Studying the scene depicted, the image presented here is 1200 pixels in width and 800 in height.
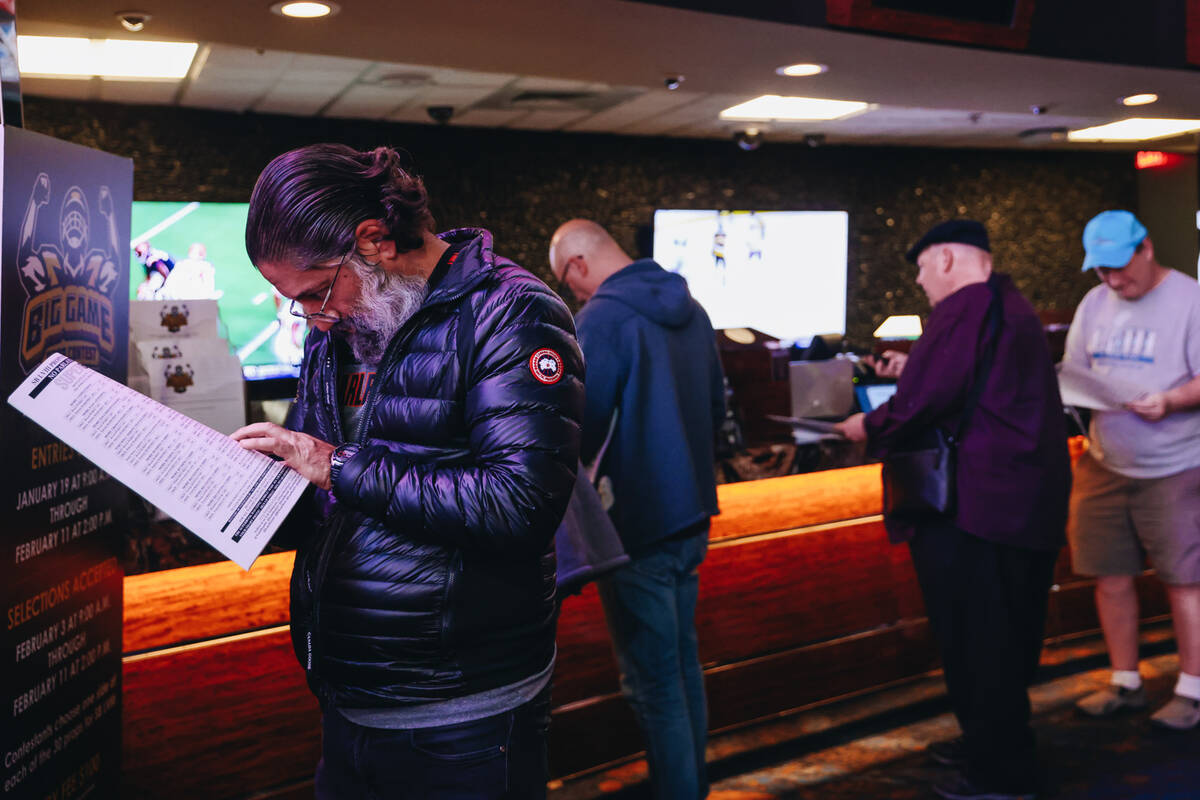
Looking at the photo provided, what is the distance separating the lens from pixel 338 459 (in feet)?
4.19

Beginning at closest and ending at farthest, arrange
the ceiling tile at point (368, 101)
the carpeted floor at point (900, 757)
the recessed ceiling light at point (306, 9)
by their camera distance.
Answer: the recessed ceiling light at point (306, 9)
the carpeted floor at point (900, 757)
the ceiling tile at point (368, 101)

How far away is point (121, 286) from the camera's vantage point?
1.75 m

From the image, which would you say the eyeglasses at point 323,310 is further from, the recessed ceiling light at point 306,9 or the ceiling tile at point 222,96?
the ceiling tile at point 222,96

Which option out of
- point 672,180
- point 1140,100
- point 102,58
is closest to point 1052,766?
point 1140,100

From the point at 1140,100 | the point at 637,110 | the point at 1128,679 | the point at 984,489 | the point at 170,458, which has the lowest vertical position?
the point at 1128,679

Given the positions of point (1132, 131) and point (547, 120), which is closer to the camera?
point (547, 120)

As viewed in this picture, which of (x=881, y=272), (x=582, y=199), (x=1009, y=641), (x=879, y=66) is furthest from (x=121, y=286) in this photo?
(x=881, y=272)

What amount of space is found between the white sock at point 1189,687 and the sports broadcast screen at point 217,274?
4295 millimetres

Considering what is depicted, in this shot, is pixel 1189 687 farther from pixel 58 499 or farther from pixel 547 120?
pixel 547 120

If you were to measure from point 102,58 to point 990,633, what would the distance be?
4029 millimetres

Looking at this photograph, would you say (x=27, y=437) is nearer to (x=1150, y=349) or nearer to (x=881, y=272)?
(x=1150, y=349)

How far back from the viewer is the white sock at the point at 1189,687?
3086 mm

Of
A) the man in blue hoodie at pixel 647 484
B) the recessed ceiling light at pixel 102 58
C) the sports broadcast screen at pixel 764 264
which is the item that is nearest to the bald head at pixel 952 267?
the man in blue hoodie at pixel 647 484

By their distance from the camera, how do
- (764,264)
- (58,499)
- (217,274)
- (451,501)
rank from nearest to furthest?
(451,501), (58,499), (217,274), (764,264)
